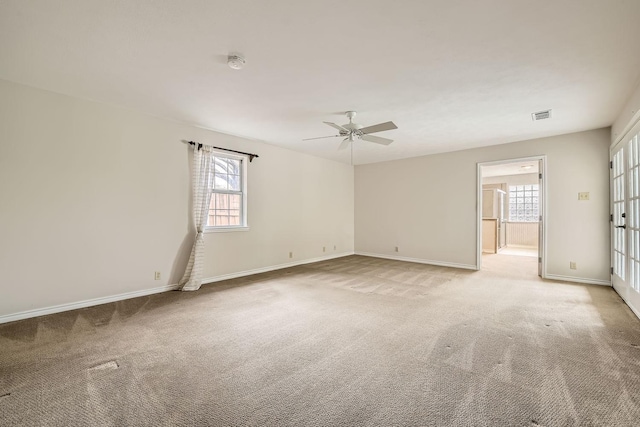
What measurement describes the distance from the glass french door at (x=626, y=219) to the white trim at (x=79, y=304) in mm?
5877

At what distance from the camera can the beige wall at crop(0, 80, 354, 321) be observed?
294 cm

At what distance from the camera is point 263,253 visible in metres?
5.40

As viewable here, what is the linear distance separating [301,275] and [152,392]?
3392 millimetres

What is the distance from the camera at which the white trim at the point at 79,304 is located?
9.66 feet

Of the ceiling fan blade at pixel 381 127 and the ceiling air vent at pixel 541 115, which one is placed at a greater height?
the ceiling air vent at pixel 541 115

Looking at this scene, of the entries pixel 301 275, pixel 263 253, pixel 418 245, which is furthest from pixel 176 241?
pixel 418 245

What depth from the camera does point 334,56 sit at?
2418mm

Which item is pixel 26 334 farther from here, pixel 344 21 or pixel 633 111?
pixel 633 111

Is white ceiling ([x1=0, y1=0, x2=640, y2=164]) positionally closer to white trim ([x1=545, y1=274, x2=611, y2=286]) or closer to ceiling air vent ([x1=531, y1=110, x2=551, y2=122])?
ceiling air vent ([x1=531, y1=110, x2=551, y2=122])

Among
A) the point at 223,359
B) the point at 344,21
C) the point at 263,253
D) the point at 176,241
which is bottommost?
the point at 223,359

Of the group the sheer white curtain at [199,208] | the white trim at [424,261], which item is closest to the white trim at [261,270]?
the sheer white curtain at [199,208]

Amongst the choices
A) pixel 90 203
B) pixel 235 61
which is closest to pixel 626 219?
pixel 235 61

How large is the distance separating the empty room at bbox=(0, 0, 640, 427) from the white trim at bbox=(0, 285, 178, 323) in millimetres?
19

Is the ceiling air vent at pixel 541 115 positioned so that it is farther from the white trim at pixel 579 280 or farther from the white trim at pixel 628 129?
the white trim at pixel 579 280
